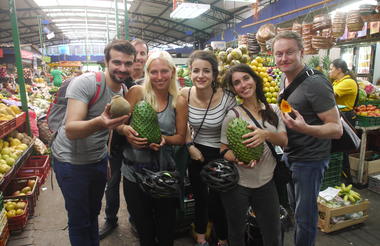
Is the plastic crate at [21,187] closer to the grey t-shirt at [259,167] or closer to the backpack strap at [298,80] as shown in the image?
the grey t-shirt at [259,167]

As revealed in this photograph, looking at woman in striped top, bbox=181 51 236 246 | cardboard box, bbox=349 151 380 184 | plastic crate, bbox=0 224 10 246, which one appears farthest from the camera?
cardboard box, bbox=349 151 380 184

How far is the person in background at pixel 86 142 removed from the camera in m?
1.68

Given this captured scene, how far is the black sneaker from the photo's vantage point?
9.87ft

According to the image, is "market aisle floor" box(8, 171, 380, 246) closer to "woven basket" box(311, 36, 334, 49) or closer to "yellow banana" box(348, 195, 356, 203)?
"yellow banana" box(348, 195, 356, 203)

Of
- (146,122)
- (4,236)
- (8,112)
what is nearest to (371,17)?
(146,122)

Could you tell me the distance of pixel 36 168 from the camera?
14.1 ft

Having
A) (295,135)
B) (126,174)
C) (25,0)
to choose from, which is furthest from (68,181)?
(25,0)

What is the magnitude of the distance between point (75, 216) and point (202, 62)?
159cm

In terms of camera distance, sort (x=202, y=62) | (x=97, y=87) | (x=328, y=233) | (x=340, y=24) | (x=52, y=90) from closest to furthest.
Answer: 1. (x=97, y=87)
2. (x=202, y=62)
3. (x=328, y=233)
4. (x=340, y=24)
5. (x=52, y=90)

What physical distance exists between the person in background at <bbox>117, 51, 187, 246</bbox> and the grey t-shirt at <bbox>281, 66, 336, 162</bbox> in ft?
2.85

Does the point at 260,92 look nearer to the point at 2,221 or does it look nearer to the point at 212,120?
the point at 212,120

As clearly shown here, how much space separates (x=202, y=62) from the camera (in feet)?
6.91

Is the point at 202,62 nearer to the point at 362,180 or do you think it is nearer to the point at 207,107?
the point at 207,107

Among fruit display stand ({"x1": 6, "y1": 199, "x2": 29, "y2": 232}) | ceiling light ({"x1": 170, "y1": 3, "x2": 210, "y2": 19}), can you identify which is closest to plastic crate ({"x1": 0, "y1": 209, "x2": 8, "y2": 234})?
fruit display stand ({"x1": 6, "y1": 199, "x2": 29, "y2": 232})
